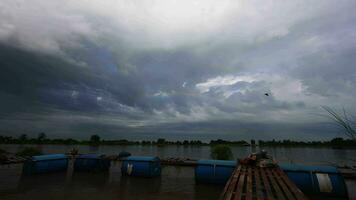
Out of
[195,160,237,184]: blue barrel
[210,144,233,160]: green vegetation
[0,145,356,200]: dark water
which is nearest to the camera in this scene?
[0,145,356,200]: dark water

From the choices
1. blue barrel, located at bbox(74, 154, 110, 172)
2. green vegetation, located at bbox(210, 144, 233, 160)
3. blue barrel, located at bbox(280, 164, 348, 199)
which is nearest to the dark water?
blue barrel, located at bbox(280, 164, 348, 199)

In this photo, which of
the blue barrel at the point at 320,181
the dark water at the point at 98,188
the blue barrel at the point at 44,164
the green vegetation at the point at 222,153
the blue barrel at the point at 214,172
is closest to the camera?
the blue barrel at the point at 320,181

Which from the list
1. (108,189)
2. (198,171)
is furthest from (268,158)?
(108,189)

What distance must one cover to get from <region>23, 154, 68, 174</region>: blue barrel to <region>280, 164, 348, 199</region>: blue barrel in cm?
1852

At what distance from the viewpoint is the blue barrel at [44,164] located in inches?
694

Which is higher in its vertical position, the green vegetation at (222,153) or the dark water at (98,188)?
the green vegetation at (222,153)

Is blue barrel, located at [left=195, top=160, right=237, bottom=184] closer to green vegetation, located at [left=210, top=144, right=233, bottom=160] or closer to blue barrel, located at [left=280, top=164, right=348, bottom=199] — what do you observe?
blue barrel, located at [left=280, top=164, right=348, bottom=199]

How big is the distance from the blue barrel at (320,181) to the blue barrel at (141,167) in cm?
968

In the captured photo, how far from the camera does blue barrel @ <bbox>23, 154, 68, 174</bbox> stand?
17625 mm

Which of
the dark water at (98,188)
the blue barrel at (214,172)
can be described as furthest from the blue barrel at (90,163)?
the blue barrel at (214,172)

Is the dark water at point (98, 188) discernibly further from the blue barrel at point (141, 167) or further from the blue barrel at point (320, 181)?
the blue barrel at point (320, 181)

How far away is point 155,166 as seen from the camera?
17312 mm

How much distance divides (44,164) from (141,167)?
854 centimetres

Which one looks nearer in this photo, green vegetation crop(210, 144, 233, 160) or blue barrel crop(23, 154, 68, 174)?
blue barrel crop(23, 154, 68, 174)
